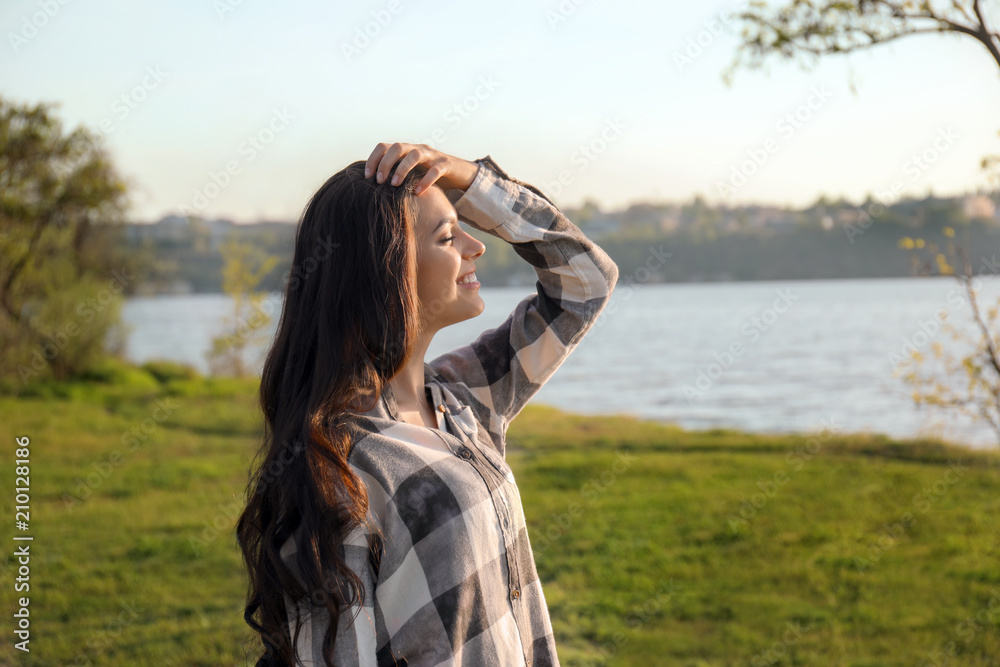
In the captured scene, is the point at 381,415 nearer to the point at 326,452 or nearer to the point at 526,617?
the point at 326,452

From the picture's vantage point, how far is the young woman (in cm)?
131

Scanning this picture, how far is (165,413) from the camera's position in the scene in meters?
10.7

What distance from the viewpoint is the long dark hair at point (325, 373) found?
1.31 m

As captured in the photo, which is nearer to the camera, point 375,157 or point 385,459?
point 385,459

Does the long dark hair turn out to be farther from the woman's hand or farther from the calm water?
the calm water

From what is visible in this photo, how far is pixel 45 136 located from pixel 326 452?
12147mm

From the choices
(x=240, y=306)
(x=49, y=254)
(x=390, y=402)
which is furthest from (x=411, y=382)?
(x=49, y=254)

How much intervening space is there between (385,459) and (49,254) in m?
15.2

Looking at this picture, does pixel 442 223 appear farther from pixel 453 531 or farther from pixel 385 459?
pixel 453 531

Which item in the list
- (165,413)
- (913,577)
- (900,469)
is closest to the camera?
(913,577)

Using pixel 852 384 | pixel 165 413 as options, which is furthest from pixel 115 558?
→ pixel 852 384

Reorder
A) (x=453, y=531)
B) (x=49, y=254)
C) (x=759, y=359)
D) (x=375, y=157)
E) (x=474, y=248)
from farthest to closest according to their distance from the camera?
(x=759, y=359), (x=49, y=254), (x=474, y=248), (x=375, y=157), (x=453, y=531)

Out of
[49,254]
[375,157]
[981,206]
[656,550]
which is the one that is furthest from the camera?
[49,254]

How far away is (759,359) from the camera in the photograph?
73.0 ft
